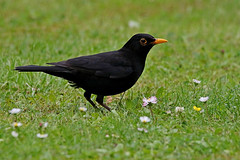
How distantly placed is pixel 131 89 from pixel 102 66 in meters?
1.16

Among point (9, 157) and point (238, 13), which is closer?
point (9, 157)

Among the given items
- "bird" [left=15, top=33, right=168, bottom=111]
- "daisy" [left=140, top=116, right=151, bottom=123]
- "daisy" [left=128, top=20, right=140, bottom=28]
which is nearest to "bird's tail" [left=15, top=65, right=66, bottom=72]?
"bird" [left=15, top=33, right=168, bottom=111]

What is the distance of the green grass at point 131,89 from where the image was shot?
13.4ft

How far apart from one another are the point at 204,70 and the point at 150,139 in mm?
3560

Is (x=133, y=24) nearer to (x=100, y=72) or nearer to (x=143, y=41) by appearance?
(x=143, y=41)

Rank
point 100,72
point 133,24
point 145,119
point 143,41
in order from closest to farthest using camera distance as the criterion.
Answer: point 145,119 < point 100,72 < point 143,41 < point 133,24

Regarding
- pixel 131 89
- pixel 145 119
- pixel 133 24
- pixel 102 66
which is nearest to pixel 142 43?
pixel 102 66

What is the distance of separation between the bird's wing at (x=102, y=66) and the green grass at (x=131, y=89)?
38 centimetres

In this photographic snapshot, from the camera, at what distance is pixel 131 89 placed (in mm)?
6422

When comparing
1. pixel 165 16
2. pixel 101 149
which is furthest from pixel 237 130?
pixel 165 16

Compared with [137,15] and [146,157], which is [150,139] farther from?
[137,15]

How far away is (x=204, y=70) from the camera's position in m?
7.54

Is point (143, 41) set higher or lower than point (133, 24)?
higher

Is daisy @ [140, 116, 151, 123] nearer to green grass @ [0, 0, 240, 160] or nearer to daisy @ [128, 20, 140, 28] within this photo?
green grass @ [0, 0, 240, 160]
